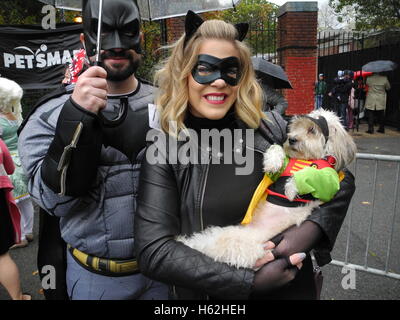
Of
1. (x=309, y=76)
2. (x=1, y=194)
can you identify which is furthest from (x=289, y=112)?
(x=1, y=194)

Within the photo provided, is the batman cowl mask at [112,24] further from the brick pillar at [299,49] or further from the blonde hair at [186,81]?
the brick pillar at [299,49]

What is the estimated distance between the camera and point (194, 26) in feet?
5.41

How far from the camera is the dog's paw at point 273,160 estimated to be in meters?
1.75

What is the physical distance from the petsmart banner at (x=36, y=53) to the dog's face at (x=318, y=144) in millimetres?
6439

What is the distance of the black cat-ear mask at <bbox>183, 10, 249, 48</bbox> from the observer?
160cm

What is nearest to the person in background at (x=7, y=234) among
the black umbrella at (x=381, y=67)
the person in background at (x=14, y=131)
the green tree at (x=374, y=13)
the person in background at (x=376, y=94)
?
the person in background at (x=14, y=131)

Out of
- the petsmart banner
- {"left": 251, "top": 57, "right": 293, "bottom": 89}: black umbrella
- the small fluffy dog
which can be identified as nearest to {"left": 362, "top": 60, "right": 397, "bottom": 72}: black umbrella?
{"left": 251, "top": 57, "right": 293, "bottom": 89}: black umbrella

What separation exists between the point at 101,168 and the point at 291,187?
1.01m

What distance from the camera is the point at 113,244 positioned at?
1.67m

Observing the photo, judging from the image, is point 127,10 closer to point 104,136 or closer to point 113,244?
point 104,136

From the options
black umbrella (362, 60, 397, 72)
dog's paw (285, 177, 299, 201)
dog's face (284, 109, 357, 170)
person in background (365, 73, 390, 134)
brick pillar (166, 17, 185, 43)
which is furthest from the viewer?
person in background (365, 73, 390, 134)

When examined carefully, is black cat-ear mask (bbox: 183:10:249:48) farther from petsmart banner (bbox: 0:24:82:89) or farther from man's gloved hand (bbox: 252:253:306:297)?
petsmart banner (bbox: 0:24:82:89)

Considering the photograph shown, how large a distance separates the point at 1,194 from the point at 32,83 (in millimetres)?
4916

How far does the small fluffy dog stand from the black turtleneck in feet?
0.23
